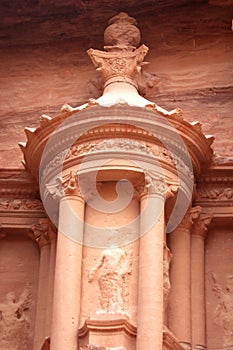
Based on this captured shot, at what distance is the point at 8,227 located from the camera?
13539 mm

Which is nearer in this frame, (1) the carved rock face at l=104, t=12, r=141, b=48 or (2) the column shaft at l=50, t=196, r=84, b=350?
(2) the column shaft at l=50, t=196, r=84, b=350

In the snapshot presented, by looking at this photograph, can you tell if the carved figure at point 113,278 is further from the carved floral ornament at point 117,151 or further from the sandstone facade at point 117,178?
the carved floral ornament at point 117,151

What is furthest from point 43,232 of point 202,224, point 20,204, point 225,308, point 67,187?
point 225,308

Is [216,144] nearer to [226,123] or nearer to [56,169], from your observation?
[226,123]

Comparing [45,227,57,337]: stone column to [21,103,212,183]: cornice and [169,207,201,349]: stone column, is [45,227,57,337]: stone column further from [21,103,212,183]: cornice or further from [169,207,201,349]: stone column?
[169,207,201,349]: stone column

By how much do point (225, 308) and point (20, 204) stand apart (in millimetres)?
2496

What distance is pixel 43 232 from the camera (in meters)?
13.4

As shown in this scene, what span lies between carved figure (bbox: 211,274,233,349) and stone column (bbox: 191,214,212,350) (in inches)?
A: 6.2

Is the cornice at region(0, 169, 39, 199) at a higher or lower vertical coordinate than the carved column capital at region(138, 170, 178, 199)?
higher

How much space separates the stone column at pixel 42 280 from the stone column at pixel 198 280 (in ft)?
5.02

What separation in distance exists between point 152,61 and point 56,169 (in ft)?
7.64

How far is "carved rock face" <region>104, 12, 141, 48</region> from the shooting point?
1392 cm

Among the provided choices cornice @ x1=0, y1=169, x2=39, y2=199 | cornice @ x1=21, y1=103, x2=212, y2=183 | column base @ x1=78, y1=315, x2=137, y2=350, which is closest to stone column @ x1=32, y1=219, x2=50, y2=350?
cornice @ x1=0, y1=169, x2=39, y2=199

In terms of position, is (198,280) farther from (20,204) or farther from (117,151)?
(20,204)
